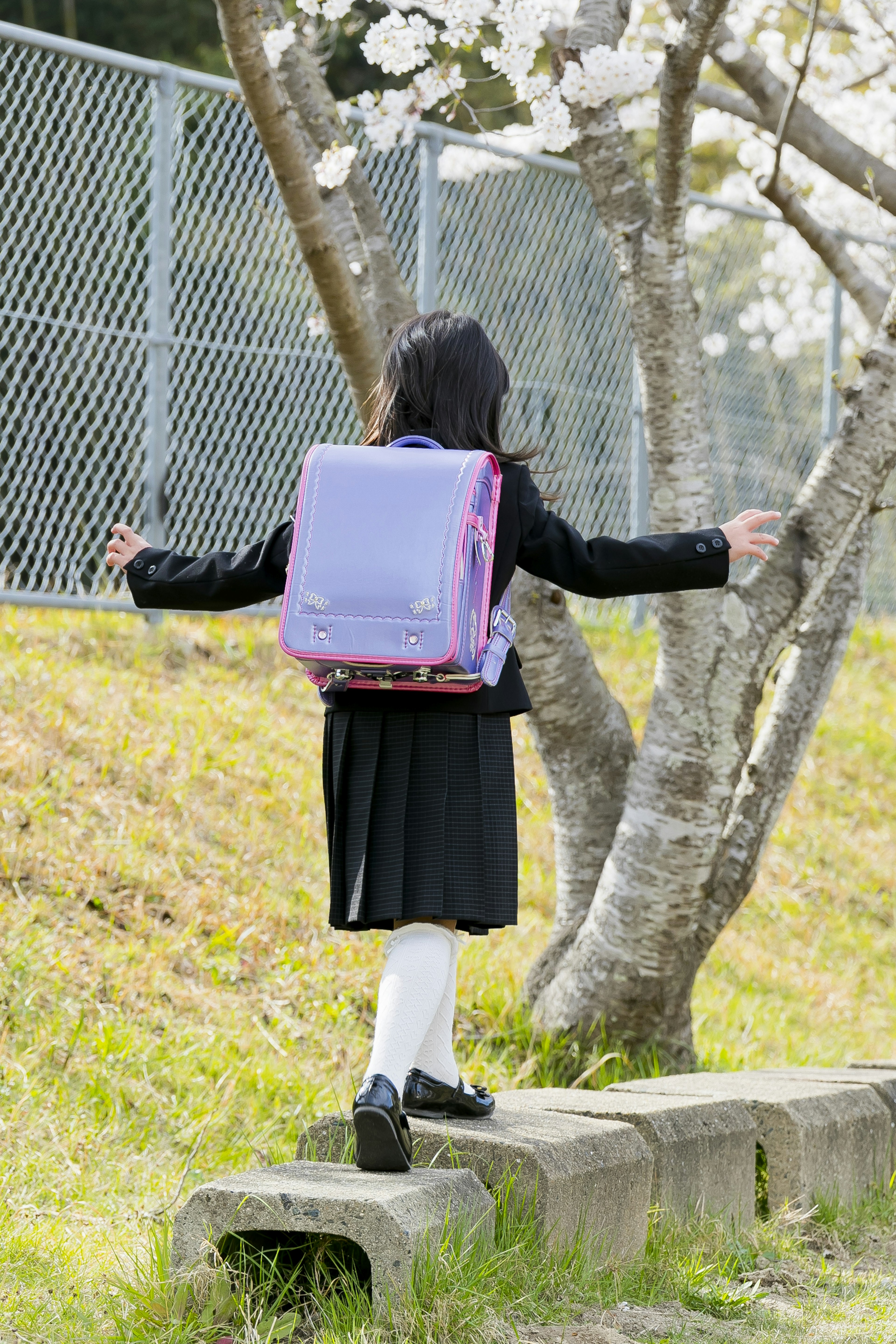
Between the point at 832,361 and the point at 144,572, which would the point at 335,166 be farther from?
the point at 832,361

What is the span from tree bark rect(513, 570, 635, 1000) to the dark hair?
1.22m

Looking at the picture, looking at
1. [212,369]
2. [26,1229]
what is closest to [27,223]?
[212,369]

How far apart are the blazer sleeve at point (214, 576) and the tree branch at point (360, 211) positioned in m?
1.45

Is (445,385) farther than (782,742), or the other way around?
(782,742)

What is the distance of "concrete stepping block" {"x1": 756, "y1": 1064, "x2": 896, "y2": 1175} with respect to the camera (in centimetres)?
355

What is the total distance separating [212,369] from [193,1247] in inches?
171

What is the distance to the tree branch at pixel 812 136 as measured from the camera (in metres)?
4.51

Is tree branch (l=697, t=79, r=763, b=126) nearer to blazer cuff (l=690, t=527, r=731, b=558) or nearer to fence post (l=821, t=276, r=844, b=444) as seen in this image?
blazer cuff (l=690, t=527, r=731, b=558)

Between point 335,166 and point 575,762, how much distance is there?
1.73m

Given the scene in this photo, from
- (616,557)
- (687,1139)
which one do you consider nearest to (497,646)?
(616,557)

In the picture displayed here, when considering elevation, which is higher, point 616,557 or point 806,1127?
point 616,557

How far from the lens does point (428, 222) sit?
20.5 ft

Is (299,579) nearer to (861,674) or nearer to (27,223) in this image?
(27,223)

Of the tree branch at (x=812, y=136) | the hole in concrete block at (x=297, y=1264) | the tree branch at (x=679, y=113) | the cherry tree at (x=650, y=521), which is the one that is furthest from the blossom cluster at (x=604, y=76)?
the hole in concrete block at (x=297, y=1264)
